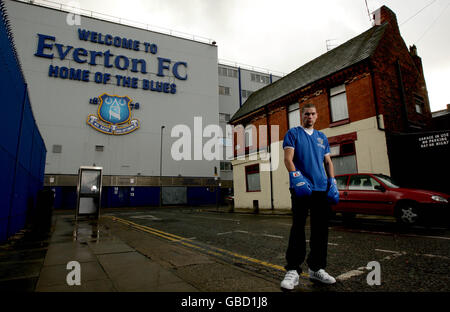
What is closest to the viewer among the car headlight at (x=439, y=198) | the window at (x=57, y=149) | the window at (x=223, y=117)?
the car headlight at (x=439, y=198)

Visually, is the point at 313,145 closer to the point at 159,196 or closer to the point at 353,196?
the point at 353,196

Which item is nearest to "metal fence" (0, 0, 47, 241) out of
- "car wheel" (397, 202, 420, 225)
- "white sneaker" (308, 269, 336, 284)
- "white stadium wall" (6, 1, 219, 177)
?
"white sneaker" (308, 269, 336, 284)

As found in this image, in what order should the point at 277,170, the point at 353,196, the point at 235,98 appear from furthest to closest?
the point at 235,98, the point at 277,170, the point at 353,196

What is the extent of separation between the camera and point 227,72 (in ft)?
138

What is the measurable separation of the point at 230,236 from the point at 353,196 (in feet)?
15.5

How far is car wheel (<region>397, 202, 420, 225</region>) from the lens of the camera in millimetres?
7151

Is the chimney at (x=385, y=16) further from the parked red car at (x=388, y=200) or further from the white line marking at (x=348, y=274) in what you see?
the white line marking at (x=348, y=274)

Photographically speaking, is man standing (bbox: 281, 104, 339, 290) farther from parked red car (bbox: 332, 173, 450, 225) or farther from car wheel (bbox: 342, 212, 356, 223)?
car wheel (bbox: 342, 212, 356, 223)

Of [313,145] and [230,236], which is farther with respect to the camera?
[230,236]

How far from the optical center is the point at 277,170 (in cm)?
1641

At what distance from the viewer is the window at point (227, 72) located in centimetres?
4166

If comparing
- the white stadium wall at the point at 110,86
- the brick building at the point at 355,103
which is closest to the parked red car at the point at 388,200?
the brick building at the point at 355,103

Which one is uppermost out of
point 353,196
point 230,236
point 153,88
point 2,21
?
point 153,88

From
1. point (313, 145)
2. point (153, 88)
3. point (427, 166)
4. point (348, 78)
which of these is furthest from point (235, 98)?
point (313, 145)
